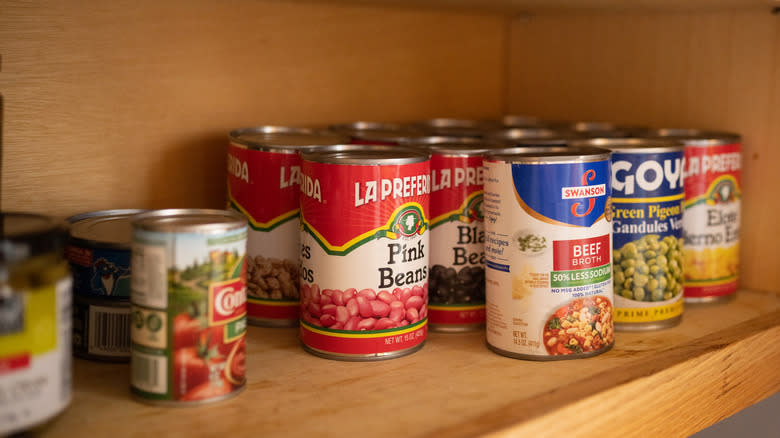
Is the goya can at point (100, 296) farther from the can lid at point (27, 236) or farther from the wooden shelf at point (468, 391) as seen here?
the can lid at point (27, 236)

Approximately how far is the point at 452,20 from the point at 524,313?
2.83 feet

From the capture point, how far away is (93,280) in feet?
3.02

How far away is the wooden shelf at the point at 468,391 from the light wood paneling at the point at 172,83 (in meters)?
0.30

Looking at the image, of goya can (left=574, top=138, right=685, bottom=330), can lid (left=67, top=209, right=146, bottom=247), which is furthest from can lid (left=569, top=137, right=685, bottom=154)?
can lid (left=67, top=209, right=146, bottom=247)

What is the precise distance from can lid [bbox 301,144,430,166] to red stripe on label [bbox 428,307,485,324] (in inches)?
9.2

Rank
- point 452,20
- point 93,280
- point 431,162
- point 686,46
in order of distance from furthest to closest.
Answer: point 452,20 → point 686,46 → point 431,162 → point 93,280

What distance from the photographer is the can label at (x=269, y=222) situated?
105 cm

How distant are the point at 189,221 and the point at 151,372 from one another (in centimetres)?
16

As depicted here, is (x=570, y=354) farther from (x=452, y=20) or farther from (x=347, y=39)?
(x=452, y=20)

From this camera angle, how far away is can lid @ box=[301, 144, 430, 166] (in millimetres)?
916

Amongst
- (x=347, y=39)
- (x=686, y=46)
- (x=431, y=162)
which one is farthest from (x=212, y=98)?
(x=686, y=46)

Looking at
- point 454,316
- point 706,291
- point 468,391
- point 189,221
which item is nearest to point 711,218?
point 706,291

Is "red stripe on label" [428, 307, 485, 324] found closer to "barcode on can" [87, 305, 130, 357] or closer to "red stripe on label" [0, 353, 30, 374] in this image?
"barcode on can" [87, 305, 130, 357]

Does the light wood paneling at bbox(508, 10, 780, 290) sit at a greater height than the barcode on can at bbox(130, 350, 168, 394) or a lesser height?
greater
